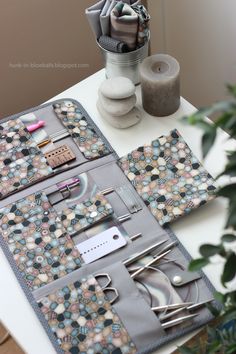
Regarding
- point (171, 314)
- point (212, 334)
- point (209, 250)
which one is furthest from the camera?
point (171, 314)

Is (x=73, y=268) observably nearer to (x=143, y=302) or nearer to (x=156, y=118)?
(x=143, y=302)

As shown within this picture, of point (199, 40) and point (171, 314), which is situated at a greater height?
point (199, 40)

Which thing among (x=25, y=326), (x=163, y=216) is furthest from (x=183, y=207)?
(x=25, y=326)

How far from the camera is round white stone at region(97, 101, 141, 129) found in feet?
3.38

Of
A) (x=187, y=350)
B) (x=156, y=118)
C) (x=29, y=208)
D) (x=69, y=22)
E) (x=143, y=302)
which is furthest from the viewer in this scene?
(x=69, y=22)

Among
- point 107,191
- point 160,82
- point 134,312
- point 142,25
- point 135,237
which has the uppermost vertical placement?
point 142,25

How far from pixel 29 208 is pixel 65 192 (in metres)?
0.07

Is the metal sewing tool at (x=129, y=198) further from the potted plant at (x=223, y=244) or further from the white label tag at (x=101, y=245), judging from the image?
the potted plant at (x=223, y=244)

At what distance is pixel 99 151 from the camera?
999 millimetres

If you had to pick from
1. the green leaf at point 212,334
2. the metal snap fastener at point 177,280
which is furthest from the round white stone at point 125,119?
the green leaf at point 212,334

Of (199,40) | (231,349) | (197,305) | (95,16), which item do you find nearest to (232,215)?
(231,349)

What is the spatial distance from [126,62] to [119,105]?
0.10m

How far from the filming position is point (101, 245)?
0.88 m

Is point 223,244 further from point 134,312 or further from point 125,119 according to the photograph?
point 125,119
